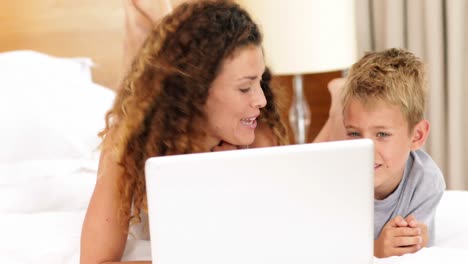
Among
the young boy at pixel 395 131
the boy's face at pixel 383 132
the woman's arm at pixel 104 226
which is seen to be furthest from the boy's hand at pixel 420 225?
the woman's arm at pixel 104 226

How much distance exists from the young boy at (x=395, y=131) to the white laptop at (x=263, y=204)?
0.41 meters

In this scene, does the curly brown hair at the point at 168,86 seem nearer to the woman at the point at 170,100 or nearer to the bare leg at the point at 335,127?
the woman at the point at 170,100

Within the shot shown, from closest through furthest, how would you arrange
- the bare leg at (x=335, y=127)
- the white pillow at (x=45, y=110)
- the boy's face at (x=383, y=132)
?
the boy's face at (x=383, y=132), the bare leg at (x=335, y=127), the white pillow at (x=45, y=110)

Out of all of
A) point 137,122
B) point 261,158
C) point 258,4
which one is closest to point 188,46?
point 137,122

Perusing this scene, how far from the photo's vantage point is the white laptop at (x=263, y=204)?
865mm

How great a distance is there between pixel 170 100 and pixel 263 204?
483 mm

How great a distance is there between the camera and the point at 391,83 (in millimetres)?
1352

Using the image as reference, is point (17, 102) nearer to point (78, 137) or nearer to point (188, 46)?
point (78, 137)

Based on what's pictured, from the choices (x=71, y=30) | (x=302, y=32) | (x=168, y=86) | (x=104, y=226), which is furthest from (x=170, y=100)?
(x=71, y=30)

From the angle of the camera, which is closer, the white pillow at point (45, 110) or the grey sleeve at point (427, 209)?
the grey sleeve at point (427, 209)

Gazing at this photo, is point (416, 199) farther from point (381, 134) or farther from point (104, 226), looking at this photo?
point (104, 226)

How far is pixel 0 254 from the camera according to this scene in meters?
1.39

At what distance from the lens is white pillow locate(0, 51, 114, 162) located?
6.28 ft

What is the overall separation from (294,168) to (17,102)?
51.2 inches
